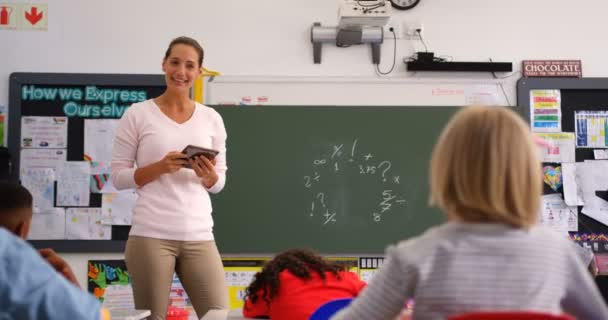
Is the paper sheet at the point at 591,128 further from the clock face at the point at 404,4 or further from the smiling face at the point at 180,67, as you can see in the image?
the smiling face at the point at 180,67

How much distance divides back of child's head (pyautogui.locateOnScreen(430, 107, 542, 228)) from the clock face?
11.2 feet

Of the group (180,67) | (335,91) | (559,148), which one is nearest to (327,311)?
(180,67)

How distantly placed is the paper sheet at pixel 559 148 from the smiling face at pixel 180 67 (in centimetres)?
264

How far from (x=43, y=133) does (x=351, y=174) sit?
6.72ft

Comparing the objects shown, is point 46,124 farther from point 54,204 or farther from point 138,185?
point 138,185

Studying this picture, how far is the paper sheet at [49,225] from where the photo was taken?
13.8 feet

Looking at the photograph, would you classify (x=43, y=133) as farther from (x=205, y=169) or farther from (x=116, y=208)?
(x=205, y=169)

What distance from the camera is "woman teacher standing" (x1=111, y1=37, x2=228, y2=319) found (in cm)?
236

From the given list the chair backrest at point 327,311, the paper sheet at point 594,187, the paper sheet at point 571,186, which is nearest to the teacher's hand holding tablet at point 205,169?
the chair backrest at point 327,311

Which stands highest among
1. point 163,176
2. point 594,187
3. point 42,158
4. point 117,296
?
point 42,158

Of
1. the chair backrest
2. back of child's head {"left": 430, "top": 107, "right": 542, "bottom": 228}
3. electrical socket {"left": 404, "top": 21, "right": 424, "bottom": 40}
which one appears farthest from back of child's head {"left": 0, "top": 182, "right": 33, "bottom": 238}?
electrical socket {"left": 404, "top": 21, "right": 424, "bottom": 40}

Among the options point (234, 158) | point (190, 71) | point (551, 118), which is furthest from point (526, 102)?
point (190, 71)

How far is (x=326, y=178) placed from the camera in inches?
165

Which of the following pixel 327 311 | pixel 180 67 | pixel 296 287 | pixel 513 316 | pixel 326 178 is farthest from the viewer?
pixel 326 178
